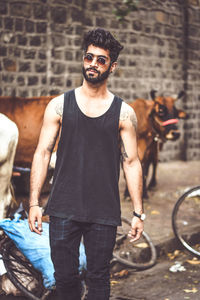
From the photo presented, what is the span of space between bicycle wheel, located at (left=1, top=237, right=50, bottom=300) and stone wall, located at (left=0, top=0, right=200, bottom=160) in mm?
4938

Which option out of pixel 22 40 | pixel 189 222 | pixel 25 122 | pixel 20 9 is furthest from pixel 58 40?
pixel 189 222

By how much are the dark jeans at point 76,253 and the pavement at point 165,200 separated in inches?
107

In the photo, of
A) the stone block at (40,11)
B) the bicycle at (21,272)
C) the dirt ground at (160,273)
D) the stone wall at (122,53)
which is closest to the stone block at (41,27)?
the stone wall at (122,53)

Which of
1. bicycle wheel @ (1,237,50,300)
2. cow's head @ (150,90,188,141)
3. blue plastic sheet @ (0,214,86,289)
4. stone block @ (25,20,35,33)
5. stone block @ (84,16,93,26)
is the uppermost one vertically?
stone block @ (84,16,93,26)

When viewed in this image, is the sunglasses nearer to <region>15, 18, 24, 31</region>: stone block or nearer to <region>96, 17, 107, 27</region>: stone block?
<region>15, 18, 24, 31</region>: stone block

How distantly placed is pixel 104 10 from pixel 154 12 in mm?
1708

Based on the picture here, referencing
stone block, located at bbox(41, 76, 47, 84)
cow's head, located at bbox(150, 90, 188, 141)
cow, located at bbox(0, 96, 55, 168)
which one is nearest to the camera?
cow, located at bbox(0, 96, 55, 168)

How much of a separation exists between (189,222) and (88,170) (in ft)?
13.3

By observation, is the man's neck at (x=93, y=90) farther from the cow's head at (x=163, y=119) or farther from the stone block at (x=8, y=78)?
the stone block at (x=8, y=78)

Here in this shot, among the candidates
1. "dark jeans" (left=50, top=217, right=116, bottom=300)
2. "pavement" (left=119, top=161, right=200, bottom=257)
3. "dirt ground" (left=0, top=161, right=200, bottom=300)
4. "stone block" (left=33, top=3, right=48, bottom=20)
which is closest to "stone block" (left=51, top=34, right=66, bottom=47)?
"stone block" (left=33, top=3, right=48, bottom=20)

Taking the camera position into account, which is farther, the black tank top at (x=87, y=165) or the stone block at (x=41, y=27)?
the stone block at (x=41, y=27)

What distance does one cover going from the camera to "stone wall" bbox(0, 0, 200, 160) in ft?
31.6

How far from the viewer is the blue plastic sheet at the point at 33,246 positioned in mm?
4109

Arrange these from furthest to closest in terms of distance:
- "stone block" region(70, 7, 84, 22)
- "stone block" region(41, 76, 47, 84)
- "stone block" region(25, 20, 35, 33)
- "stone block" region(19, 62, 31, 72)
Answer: "stone block" region(70, 7, 84, 22)
"stone block" region(41, 76, 47, 84)
"stone block" region(19, 62, 31, 72)
"stone block" region(25, 20, 35, 33)
